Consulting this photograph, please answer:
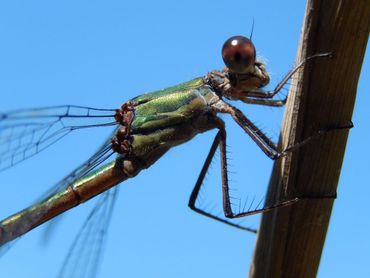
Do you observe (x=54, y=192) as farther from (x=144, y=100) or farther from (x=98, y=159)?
(x=144, y=100)

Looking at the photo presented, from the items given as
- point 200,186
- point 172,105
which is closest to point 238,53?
Result: point 172,105

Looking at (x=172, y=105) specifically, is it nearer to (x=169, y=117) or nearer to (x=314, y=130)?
(x=169, y=117)

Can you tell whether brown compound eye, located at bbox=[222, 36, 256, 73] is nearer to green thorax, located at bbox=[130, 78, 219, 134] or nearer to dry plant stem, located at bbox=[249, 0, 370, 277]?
green thorax, located at bbox=[130, 78, 219, 134]

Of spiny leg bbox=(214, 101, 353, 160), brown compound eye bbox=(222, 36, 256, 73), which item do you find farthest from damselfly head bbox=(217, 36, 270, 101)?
spiny leg bbox=(214, 101, 353, 160)

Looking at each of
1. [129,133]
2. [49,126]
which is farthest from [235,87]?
[49,126]

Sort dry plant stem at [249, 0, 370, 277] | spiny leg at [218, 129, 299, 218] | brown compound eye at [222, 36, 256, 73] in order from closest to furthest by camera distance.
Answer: dry plant stem at [249, 0, 370, 277]
brown compound eye at [222, 36, 256, 73]
spiny leg at [218, 129, 299, 218]
